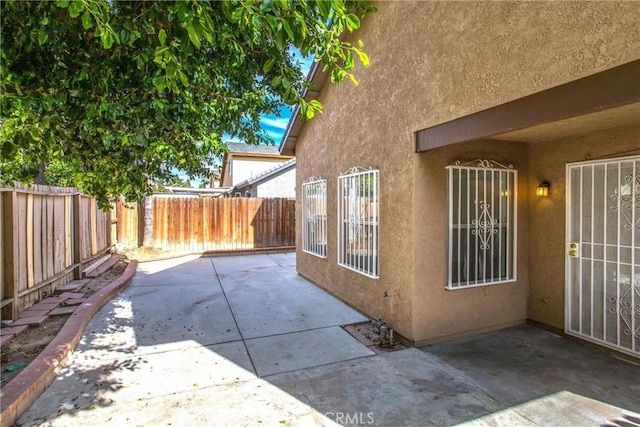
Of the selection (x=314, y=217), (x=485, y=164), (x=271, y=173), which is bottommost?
(x=314, y=217)

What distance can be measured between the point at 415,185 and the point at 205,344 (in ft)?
12.5

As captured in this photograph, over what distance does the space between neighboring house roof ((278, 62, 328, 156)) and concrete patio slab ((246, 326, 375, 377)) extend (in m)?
3.90

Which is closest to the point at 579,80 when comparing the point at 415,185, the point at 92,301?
the point at 415,185

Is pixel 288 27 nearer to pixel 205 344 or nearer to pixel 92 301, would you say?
pixel 205 344

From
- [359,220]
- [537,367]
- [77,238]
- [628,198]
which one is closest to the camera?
[537,367]

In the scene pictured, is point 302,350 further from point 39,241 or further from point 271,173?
point 271,173

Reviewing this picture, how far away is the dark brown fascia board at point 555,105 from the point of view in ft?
8.41

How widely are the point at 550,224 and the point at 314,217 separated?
16.4 feet

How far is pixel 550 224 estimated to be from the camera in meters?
5.25

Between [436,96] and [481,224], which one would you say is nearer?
[436,96]

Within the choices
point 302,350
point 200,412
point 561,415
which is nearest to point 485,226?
point 561,415

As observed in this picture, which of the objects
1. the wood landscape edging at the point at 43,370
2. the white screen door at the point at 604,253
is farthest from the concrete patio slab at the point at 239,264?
the white screen door at the point at 604,253

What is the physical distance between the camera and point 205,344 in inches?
197

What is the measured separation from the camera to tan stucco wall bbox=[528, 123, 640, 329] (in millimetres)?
4906
